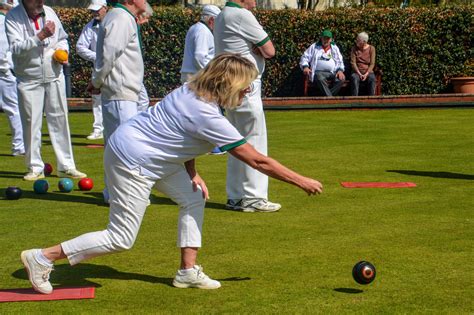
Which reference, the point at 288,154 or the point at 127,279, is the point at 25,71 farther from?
the point at 127,279

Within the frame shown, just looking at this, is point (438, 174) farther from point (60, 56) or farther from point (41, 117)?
point (41, 117)

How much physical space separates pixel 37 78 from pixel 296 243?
4822mm

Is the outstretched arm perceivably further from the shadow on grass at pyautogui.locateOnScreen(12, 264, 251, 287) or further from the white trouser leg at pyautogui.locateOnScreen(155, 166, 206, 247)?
the shadow on grass at pyautogui.locateOnScreen(12, 264, 251, 287)

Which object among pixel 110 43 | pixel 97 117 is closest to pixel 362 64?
pixel 97 117

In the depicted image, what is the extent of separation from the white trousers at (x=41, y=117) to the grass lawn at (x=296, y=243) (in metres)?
0.30

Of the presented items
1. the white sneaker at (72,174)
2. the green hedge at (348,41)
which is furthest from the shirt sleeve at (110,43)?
the green hedge at (348,41)

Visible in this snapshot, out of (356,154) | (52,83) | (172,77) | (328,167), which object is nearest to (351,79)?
(172,77)

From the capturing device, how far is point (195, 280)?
20.3 ft

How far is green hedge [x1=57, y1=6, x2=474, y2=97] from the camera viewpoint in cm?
2156

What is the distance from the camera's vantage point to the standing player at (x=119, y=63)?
28.7 ft

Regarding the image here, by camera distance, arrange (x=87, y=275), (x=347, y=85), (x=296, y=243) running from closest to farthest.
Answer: (x=87, y=275), (x=296, y=243), (x=347, y=85)

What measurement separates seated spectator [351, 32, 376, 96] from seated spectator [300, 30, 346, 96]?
0.28 meters

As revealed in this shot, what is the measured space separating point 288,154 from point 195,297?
24.1 feet

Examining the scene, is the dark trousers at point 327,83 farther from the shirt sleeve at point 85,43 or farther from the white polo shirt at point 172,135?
the white polo shirt at point 172,135
